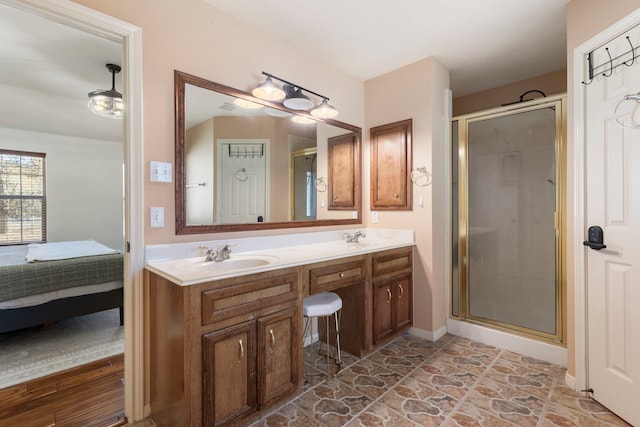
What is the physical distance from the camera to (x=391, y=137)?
113 inches

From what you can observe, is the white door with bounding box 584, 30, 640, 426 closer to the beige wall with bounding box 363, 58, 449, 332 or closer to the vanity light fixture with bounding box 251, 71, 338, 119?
the beige wall with bounding box 363, 58, 449, 332

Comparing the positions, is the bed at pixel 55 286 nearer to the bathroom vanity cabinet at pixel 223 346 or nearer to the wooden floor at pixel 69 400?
the wooden floor at pixel 69 400

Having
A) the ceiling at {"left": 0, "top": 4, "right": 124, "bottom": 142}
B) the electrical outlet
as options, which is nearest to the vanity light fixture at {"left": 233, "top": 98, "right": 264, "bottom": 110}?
the electrical outlet

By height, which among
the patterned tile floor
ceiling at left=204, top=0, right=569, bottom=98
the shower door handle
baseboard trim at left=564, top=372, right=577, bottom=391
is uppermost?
ceiling at left=204, top=0, right=569, bottom=98

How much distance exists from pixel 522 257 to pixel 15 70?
194 inches

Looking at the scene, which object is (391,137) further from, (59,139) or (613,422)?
(59,139)

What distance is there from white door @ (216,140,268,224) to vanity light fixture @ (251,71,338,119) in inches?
14.0

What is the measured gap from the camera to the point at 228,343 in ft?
4.70

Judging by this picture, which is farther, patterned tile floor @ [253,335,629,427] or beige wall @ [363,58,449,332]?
beige wall @ [363,58,449,332]

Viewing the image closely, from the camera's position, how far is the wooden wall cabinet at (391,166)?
2752mm

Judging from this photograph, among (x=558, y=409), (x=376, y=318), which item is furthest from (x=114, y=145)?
(x=558, y=409)

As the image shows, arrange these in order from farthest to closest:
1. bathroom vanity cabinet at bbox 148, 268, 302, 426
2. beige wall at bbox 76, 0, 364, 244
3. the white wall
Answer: the white wall
beige wall at bbox 76, 0, 364, 244
bathroom vanity cabinet at bbox 148, 268, 302, 426

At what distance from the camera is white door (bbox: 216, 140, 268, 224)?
2090 millimetres

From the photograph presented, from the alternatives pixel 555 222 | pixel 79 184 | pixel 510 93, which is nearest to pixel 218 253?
pixel 555 222
